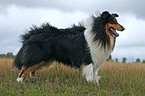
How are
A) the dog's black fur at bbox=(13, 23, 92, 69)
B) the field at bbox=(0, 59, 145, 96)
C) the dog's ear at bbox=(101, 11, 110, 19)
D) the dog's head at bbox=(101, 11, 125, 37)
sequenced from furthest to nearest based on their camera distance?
the dog's black fur at bbox=(13, 23, 92, 69)
the dog's ear at bbox=(101, 11, 110, 19)
the dog's head at bbox=(101, 11, 125, 37)
the field at bbox=(0, 59, 145, 96)

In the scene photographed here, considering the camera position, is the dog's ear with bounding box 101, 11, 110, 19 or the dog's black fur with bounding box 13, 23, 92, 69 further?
the dog's black fur with bounding box 13, 23, 92, 69

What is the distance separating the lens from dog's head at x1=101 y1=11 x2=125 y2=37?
18.8 feet

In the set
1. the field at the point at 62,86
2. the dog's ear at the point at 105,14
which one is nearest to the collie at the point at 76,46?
the dog's ear at the point at 105,14

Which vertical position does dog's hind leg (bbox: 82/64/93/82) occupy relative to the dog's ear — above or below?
below

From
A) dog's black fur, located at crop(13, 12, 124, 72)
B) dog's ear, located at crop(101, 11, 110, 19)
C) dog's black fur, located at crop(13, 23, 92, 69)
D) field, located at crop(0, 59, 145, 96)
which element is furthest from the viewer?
dog's black fur, located at crop(13, 23, 92, 69)

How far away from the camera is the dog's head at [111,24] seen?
573 centimetres

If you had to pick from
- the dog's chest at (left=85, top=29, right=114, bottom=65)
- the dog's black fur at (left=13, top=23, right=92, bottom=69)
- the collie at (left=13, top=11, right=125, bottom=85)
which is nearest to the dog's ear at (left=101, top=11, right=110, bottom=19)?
the collie at (left=13, top=11, right=125, bottom=85)

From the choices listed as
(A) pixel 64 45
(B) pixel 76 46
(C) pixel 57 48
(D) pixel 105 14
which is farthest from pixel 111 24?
(C) pixel 57 48

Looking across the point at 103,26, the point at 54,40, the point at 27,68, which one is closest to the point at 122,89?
the point at 103,26

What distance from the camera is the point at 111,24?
228 inches

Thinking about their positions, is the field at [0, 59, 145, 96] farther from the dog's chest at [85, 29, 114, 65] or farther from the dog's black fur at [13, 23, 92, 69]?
the dog's chest at [85, 29, 114, 65]

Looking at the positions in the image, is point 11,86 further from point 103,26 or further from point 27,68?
point 103,26

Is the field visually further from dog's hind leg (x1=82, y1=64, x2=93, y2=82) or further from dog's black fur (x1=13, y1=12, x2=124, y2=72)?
dog's black fur (x1=13, y1=12, x2=124, y2=72)

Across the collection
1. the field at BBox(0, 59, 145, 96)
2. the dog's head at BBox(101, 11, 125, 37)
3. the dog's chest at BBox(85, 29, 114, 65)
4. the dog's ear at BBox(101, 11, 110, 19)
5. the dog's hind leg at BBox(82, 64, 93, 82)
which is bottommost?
the field at BBox(0, 59, 145, 96)
